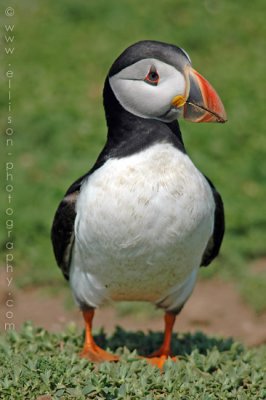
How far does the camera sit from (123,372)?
18.0ft

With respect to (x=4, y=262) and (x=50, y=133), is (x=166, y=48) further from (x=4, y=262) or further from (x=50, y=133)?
(x=50, y=133)

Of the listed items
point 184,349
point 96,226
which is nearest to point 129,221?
point 96,226

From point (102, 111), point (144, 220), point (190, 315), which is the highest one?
point (144, 220)

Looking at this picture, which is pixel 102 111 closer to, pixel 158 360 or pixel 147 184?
pixel 158 360

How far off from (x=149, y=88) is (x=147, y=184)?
22.8 inches

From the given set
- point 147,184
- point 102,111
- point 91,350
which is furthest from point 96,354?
point 102,111

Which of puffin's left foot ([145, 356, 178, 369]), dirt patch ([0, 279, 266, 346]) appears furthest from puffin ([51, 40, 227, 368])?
dirt patch ([0, 279, 266, 346])

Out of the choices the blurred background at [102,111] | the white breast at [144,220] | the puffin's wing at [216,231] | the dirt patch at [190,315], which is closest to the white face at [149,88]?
the white breast at [144,220]

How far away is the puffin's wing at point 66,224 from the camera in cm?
594

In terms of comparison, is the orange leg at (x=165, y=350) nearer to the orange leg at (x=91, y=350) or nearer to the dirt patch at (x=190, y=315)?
the orange leg at (x=91, y=350)

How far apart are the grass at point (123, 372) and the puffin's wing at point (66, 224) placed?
0.66 metres

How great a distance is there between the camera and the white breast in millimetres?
5437

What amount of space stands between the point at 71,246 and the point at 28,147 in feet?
19.2

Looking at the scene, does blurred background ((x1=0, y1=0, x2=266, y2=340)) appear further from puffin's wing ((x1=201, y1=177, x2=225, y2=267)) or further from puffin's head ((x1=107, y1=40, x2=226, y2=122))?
puffin's head ((x1=107, y1=40, x2=226, y2=122))
